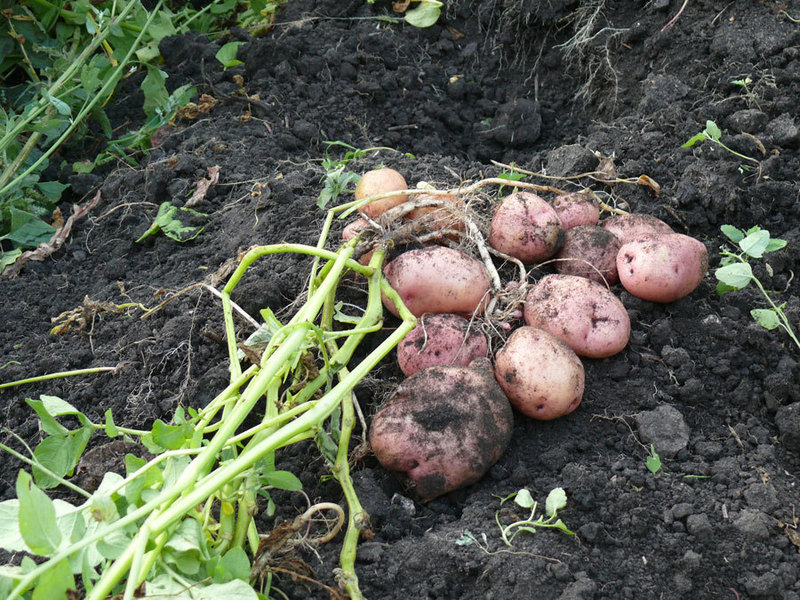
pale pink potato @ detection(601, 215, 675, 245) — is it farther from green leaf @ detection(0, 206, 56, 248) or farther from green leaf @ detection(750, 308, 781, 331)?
green leaf @ detection(0, 206, 56, 248)

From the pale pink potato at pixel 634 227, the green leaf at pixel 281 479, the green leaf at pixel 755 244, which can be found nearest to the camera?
the green leaf at pixel 281 479

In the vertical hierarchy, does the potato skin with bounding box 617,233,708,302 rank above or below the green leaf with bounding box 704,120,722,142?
above

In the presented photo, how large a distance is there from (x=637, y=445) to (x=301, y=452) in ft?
2.61

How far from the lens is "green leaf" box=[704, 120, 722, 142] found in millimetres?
2512

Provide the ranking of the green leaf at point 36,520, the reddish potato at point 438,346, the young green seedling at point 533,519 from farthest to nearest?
the reddish potato at point 438,346, the young green seedling at point 533,519, the green leaf at point 36,520

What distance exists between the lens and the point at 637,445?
73.8 inches

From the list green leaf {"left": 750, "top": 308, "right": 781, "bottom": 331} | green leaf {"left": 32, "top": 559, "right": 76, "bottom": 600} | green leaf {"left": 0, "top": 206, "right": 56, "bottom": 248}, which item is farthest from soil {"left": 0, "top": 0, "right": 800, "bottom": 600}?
green leaf {"left": 32, "top": 559, "right": 76, "bottom": 600}

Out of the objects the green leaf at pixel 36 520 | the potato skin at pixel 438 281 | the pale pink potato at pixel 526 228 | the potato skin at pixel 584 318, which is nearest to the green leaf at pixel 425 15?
the pale pink potato at pixel 526 228

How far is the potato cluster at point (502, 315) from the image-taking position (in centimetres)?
179

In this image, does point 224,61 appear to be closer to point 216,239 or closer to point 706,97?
point 216,239

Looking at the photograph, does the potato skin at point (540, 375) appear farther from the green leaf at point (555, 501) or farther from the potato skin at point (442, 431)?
the green leaf at point (555, 501)

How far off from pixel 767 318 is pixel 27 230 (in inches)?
97.9

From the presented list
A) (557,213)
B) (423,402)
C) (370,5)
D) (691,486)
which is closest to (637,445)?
(691,486)

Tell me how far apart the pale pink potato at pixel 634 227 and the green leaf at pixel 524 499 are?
32.3 inches
